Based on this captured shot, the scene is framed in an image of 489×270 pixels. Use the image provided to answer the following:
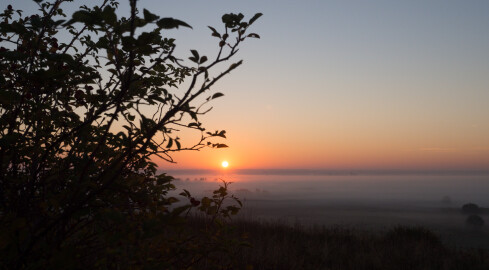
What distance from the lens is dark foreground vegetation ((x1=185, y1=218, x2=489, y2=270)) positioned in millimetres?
6551

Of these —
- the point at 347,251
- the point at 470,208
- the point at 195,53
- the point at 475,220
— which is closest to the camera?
the point at 195,53

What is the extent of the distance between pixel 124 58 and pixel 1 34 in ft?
6.74

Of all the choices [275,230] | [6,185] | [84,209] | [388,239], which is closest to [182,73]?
[6,185]

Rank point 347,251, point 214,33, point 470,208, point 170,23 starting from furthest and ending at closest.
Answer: point 470,208 < point 347,251 < point 214,33 < point 170,23

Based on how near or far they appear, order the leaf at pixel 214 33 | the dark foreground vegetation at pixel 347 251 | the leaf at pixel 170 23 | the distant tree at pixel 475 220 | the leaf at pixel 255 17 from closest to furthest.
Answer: the leaf at pixel 170 23
the leaf at pixel 255 17
the leaf at pixel 214 33
the dark foreground vegetation at pixel 347 251
the distant tree at pixel 475 220

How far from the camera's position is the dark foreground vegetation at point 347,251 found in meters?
6.55

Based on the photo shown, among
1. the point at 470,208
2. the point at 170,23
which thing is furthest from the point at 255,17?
the point at 470,208

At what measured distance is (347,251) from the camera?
8.14 m

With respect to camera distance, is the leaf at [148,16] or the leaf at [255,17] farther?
the leaf at [255,17]

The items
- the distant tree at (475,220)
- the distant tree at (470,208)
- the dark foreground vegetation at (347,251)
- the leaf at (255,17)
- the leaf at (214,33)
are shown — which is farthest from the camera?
the distant tree at (470,208)

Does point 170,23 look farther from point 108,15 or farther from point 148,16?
point 108,15

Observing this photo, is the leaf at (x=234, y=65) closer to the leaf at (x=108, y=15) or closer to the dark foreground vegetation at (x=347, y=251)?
the leaf at (x=108, y=15)

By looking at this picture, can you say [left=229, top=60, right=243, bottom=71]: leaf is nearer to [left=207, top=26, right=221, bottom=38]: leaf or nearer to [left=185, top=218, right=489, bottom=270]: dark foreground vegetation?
[left=207, top=26, right=221, bottom=38]: leaf

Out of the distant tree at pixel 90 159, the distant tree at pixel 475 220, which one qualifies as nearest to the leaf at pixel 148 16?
the distant tree at pixel 90 159
